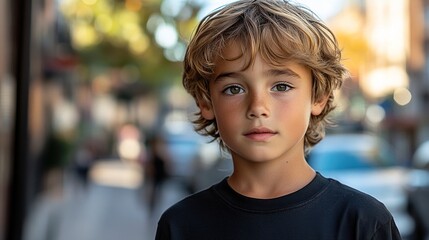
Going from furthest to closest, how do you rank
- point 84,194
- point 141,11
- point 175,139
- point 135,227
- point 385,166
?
point 175,139 → point 84,194 → point 141,11 → point 135,227 → point 385,166

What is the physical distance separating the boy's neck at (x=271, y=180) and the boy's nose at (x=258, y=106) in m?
0.15

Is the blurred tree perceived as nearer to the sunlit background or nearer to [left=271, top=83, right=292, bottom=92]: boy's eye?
the sunlit background

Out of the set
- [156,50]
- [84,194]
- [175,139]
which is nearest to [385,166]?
[156,50]

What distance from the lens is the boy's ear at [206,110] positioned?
2101mm

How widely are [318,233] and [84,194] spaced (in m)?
19.9

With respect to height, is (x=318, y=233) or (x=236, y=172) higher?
→ (x=236, y=172)

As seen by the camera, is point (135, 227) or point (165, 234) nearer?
point (165, 234)

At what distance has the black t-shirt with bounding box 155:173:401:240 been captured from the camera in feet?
5.99

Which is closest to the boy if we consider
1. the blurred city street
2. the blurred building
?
the blurred city street

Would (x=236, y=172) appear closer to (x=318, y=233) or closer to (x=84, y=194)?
(x=318, y=233)

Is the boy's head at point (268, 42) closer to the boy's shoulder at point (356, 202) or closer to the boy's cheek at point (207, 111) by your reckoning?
the boy's cheek at point (207, 111)

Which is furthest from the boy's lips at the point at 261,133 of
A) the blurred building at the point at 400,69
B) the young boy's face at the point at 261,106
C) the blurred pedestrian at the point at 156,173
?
the blurred building at the point at 400,69

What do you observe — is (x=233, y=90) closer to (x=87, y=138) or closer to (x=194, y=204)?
(x=194, y=204)

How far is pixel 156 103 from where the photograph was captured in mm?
45000
